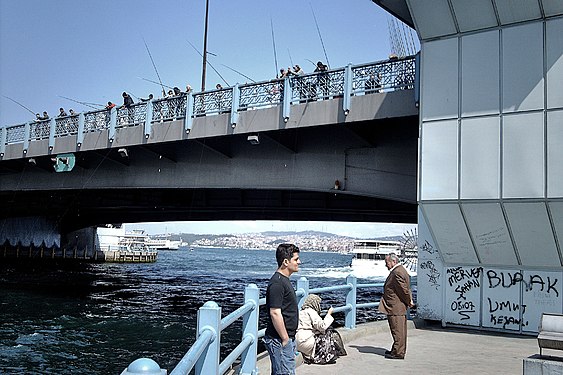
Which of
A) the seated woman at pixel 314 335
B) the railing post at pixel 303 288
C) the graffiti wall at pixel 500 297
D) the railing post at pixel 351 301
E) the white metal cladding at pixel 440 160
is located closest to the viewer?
the seated woman at pixel 314 335

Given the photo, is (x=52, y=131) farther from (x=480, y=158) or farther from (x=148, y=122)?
(x=480, y=158)

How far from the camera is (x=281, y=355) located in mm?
5574

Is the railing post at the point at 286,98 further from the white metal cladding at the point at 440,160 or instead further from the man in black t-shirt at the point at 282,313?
the man in black t-shirt at the point at 282,313

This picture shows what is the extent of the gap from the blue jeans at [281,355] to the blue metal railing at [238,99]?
11216mm

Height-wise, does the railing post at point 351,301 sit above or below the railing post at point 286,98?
below

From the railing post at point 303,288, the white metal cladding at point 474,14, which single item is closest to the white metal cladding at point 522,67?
the white metal cladding at point 474,14

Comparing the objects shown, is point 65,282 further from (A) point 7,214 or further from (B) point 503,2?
(B) point 503,2

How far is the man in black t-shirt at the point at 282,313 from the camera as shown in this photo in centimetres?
541

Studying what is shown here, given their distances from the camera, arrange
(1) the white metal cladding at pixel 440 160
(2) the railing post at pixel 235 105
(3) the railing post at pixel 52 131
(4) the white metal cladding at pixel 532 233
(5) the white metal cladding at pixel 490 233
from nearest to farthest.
Answer: (4) the white metal cladding at pixel 532 233 < (5) the white metal cladding at pixel 490 233 < (1) the white metal cladding at pixel 440 160 < (2) the railing post at pixel 235 105 < (3) the railing post at pixel 52 131

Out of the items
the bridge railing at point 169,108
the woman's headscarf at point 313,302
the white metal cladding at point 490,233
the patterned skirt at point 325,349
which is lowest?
the patterned skirt at point 325,349

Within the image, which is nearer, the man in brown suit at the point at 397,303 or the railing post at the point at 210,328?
the railing post at the point at 210,328

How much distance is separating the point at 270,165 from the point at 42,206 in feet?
92.4

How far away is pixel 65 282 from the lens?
34.9 m

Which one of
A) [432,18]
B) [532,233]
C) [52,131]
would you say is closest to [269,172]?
[432,18]
